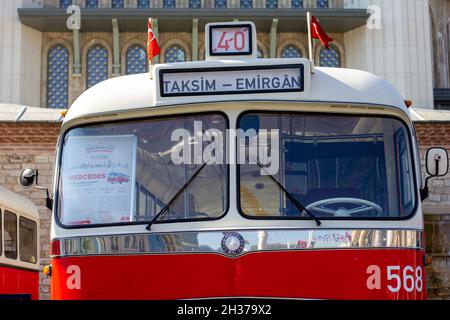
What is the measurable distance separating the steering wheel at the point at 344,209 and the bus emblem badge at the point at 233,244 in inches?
19.0

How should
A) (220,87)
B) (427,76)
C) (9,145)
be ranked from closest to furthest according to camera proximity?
(220,87) → (9,145) → (427,76)

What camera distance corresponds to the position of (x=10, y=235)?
11.3 metres

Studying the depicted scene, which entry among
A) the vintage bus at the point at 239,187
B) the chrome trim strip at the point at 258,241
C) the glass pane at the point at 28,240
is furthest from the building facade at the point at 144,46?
the chrome trim strip at the point at 258,241

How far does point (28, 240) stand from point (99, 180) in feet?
22.5

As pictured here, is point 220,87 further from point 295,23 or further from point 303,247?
point 295,23

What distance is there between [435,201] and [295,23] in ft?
20.6

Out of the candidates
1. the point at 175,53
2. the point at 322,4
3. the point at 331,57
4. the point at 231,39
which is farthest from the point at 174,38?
the point at 231,39

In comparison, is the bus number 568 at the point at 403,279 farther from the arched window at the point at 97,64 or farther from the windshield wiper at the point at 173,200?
the arched window at the point at 97,64

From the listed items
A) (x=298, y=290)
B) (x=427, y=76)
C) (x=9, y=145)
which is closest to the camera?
(x=298, y=290)

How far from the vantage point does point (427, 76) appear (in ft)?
78.8

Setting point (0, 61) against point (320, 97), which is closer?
point (320, 97)

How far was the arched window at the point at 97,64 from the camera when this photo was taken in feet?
80.9

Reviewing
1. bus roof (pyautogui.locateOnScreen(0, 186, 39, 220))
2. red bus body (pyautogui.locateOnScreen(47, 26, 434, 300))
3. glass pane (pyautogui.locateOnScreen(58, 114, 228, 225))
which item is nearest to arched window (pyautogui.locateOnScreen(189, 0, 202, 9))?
bus roof (pyautogui.locateOnScreen(0, 186, 39, 220))

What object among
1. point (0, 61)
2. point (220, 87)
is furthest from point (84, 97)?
point (0, 61)
